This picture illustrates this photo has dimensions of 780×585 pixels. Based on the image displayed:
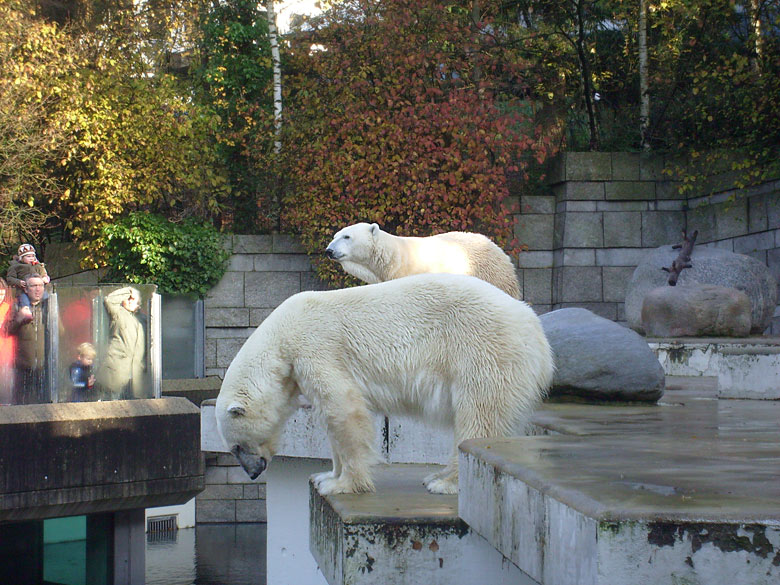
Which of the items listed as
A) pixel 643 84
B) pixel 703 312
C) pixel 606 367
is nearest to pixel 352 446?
pixel 606 367

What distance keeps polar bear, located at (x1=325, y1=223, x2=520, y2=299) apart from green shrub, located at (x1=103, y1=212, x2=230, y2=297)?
6325mm

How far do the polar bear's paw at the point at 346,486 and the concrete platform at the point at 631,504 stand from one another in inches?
22.8

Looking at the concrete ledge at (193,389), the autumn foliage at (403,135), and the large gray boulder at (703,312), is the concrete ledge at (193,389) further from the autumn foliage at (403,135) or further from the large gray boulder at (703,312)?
the large gray boulder at (703,312)

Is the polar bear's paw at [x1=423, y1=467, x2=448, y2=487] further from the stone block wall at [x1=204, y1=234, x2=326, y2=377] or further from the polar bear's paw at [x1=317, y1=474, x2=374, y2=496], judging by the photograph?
the stone block wall at [x1=204, y1=234, x2=326, y2=377]

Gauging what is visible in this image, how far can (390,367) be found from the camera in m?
→ 3.02

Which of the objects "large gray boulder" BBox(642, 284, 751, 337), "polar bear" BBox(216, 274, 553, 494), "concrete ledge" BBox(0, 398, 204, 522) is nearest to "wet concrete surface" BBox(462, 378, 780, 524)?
"polar bear" BBox(216, 274, 553, 494)

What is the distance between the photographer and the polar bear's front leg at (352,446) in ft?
9.91

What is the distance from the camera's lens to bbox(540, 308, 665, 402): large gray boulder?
4.71m

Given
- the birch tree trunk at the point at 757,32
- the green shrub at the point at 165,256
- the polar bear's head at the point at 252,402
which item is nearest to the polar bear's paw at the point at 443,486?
the polar bear's head at the point at 252,402

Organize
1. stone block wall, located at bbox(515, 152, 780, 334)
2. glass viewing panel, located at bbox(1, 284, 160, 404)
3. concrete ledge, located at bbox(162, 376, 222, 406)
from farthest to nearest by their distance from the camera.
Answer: stone block wall, located at bbox(515, 152, 780, 334), concrete ledge, located at bbox(162, 376, 222, 406), glass viewing panel, located at bbox(1, 284, 160, 404)

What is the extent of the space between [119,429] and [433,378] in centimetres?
635

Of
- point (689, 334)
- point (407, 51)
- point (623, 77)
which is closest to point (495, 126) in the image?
point (407, 51)

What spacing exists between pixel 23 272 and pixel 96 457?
6.07 feet

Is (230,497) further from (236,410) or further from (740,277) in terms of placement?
(236,410)
